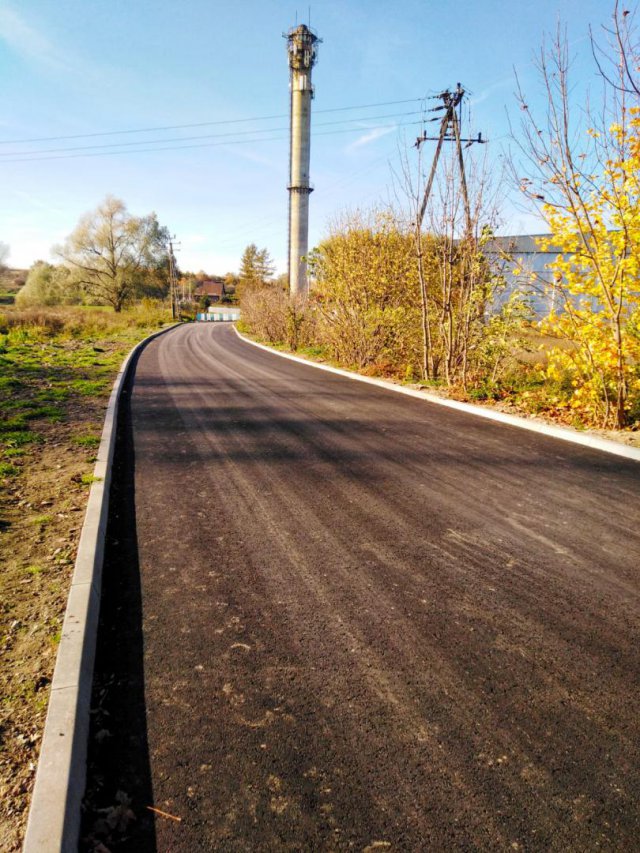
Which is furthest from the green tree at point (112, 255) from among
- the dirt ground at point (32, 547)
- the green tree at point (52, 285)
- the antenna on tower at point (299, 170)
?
the dirt ground at point (32, 547)

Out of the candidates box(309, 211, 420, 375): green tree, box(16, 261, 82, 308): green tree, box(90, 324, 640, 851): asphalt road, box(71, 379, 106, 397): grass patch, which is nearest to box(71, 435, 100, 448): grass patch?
box(90, 324, 640, 851): asphalt road

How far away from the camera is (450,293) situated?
11242mm

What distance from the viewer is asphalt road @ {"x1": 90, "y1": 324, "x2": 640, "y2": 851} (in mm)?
1888

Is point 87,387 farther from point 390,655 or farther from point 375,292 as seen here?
point 390,655

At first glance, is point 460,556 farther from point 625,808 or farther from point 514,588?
point 625,808

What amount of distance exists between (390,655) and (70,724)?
5.37 feet

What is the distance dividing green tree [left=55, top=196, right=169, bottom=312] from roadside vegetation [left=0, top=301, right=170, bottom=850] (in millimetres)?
45877

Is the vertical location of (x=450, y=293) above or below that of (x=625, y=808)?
above

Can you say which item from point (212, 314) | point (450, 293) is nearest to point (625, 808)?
point (450, 293)

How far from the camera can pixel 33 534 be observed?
4039mm

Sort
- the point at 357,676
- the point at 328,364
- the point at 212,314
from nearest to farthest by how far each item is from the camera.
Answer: the point at 357,676 < the point at 328,364 < the point at 212,314

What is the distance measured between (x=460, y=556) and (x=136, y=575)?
2.52 meters

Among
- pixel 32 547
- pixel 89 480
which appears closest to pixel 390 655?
pixel 32 547

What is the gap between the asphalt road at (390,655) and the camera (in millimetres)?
1888
